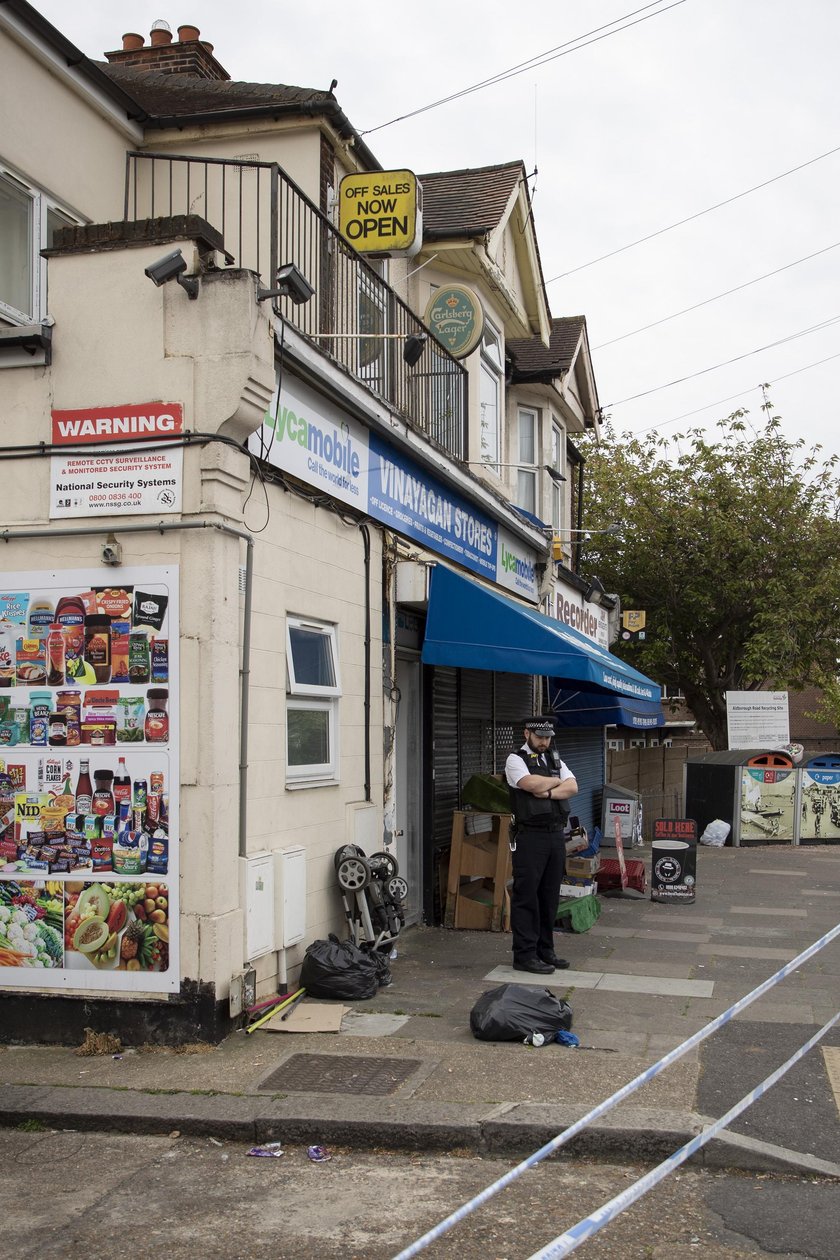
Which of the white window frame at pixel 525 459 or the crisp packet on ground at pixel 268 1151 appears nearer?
the crisp packet on ground at pixel 268 1151

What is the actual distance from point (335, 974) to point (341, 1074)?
1558 millimetres

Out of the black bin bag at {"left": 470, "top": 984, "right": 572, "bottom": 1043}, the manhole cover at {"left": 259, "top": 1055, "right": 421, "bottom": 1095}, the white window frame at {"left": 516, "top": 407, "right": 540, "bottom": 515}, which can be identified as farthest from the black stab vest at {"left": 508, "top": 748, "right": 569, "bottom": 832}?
the white window frame at {"left": 516, "top": 407, "right": 540, "bottom": 515}

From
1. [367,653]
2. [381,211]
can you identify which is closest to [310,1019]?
[367,653]

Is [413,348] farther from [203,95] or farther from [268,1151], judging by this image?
[268,1151]

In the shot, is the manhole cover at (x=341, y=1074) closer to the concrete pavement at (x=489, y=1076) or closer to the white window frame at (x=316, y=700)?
the concrete pavement at (x=489, y=1076)

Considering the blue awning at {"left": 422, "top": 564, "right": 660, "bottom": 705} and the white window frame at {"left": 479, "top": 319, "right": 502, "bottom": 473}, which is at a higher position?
the white window frame at {"left": 479, "top": 319, "right": 502, "bottom": 473}

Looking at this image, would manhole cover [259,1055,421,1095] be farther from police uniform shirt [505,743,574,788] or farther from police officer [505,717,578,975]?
police uniform shirt [505,743,574,788]

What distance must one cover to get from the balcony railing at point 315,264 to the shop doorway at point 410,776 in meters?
2.27

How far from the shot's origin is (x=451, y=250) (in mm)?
13547

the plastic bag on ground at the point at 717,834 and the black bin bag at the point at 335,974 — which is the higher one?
the black bin bag at the point at 335,974

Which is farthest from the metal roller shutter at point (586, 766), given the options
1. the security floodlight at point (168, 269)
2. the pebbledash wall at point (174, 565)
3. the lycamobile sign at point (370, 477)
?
the security floodlight at point (168, 269)

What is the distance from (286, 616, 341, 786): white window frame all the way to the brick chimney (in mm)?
8315

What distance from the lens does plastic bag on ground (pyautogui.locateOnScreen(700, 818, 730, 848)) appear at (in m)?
20.0

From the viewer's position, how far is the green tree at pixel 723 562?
2881 centimetres
